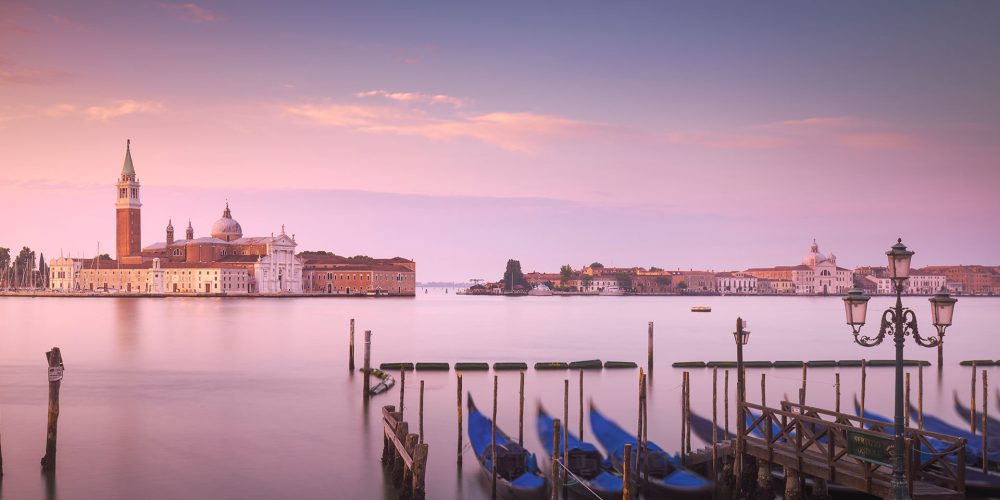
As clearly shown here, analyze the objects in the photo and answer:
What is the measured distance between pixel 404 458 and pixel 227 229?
362ft

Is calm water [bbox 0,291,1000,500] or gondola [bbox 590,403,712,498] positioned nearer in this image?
gondola [bbox 590,403,712,498]

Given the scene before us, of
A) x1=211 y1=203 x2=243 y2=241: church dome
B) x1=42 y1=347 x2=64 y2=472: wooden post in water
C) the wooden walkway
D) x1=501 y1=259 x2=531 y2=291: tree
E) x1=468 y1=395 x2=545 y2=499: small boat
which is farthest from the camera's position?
x1=501 y1=259 x2=531 y2=291: tree

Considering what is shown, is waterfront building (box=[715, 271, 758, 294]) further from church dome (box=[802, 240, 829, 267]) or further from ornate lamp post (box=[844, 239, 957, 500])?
ornate lamp post (box=[844, 239, 957, 500])

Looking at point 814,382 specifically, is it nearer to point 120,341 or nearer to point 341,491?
point 341,491

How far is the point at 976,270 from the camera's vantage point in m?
178

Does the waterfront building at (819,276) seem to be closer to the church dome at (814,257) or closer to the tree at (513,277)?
the church dome at (814,257)

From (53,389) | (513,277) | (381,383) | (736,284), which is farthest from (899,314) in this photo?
(736,284)

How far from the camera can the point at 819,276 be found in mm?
158750

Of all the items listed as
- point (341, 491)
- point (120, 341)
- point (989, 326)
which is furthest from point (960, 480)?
point (989, 326)

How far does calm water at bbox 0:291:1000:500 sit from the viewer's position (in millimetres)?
13117

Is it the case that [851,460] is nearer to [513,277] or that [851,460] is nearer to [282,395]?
[282,395]

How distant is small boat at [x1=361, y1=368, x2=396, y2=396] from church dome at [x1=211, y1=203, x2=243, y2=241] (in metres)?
96.8

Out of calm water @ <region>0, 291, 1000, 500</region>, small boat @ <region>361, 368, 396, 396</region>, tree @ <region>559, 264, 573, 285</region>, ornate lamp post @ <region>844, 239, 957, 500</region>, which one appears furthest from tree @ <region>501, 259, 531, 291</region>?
ornate lamp post @ <region>844, 239, 957, 500</region>

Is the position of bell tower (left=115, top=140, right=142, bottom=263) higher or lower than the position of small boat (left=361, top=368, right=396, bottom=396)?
higher
